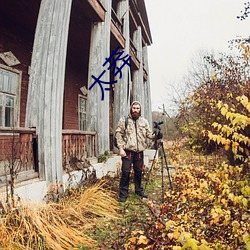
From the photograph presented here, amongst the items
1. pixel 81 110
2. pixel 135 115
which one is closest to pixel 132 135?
pixel 135 115

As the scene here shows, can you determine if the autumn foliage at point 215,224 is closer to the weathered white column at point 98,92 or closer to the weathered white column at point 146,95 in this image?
the weathered white column at point 98,92

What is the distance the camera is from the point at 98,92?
662cm

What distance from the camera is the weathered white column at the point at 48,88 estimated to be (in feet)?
13.6

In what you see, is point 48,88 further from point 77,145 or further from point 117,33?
point 117,33

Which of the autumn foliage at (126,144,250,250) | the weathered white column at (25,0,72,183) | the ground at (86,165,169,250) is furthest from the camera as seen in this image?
the weathered white column at (25,0,72,183)

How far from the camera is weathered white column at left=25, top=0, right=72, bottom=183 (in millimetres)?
4137

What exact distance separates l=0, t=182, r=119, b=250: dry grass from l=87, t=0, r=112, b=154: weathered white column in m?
2.82

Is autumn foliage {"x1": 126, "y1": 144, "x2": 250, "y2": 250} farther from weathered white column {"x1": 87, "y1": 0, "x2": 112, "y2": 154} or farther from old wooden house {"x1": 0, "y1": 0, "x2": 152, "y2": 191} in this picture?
weathered white column {"x1": 87, "y1": 0, "x2": 112, "y2": 154}

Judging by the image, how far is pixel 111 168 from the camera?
6.94 metres

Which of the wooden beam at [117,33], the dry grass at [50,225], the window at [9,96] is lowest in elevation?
the dry grass at [50,225]

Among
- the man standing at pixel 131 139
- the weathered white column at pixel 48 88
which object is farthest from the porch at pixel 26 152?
the man standing at pixel 131 139

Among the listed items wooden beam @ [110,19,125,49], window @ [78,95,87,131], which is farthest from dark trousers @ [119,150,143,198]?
window @ [78,95,87,131]

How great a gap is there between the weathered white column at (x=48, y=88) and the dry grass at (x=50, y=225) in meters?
0.73

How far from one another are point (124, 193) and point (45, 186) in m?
1.59
